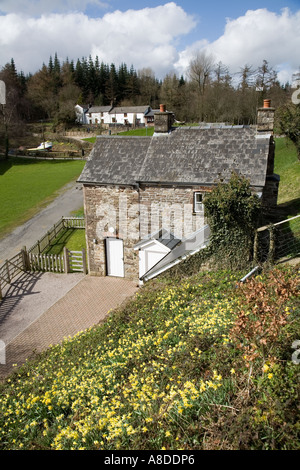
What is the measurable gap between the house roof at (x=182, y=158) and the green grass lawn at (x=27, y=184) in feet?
41.7

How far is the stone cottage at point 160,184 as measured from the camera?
16.1 metres

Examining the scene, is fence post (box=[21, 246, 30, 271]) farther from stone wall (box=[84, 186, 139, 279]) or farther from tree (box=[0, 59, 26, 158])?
tree (box=[0, 59, 26, 158])

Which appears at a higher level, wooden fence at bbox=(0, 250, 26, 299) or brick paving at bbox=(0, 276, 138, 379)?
wooden fence at bbox=(0, 250, 26, 299)

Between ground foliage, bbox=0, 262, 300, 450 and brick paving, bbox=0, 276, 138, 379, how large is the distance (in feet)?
7.96

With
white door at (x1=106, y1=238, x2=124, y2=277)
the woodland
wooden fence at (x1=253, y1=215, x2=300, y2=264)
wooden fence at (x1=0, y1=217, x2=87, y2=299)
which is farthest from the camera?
the woodland

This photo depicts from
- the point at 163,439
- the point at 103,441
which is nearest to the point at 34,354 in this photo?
the point at 103,441

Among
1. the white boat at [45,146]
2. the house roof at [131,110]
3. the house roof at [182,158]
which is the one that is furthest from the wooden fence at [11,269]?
the house roof at [131,110]

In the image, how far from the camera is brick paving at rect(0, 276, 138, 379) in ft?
42.8

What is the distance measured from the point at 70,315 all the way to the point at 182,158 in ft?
30.8

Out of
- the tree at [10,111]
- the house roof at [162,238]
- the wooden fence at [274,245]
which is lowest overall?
the house roof at [162,238]

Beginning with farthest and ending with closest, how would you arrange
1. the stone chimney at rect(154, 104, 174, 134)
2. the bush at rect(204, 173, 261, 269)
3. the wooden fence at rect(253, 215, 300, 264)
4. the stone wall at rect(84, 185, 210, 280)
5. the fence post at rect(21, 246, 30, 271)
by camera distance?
the fence post at rect(21, 246, 30, 271) → the stone chimney at rect(154, 104, 174, 134) → the stone wall at rect(84, 185, 210, 280) → the bush at rect(204, 173, 261, 269) → the wooden fence at rect(253, 215, 300, 264)

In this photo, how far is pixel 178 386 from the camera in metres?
6.93

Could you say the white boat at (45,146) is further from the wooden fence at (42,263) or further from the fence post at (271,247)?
the fence post at (271,247)

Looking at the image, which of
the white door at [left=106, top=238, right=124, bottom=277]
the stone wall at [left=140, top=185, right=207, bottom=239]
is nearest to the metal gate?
the white door at [left=106, top=238, right=124, bottom=277]
